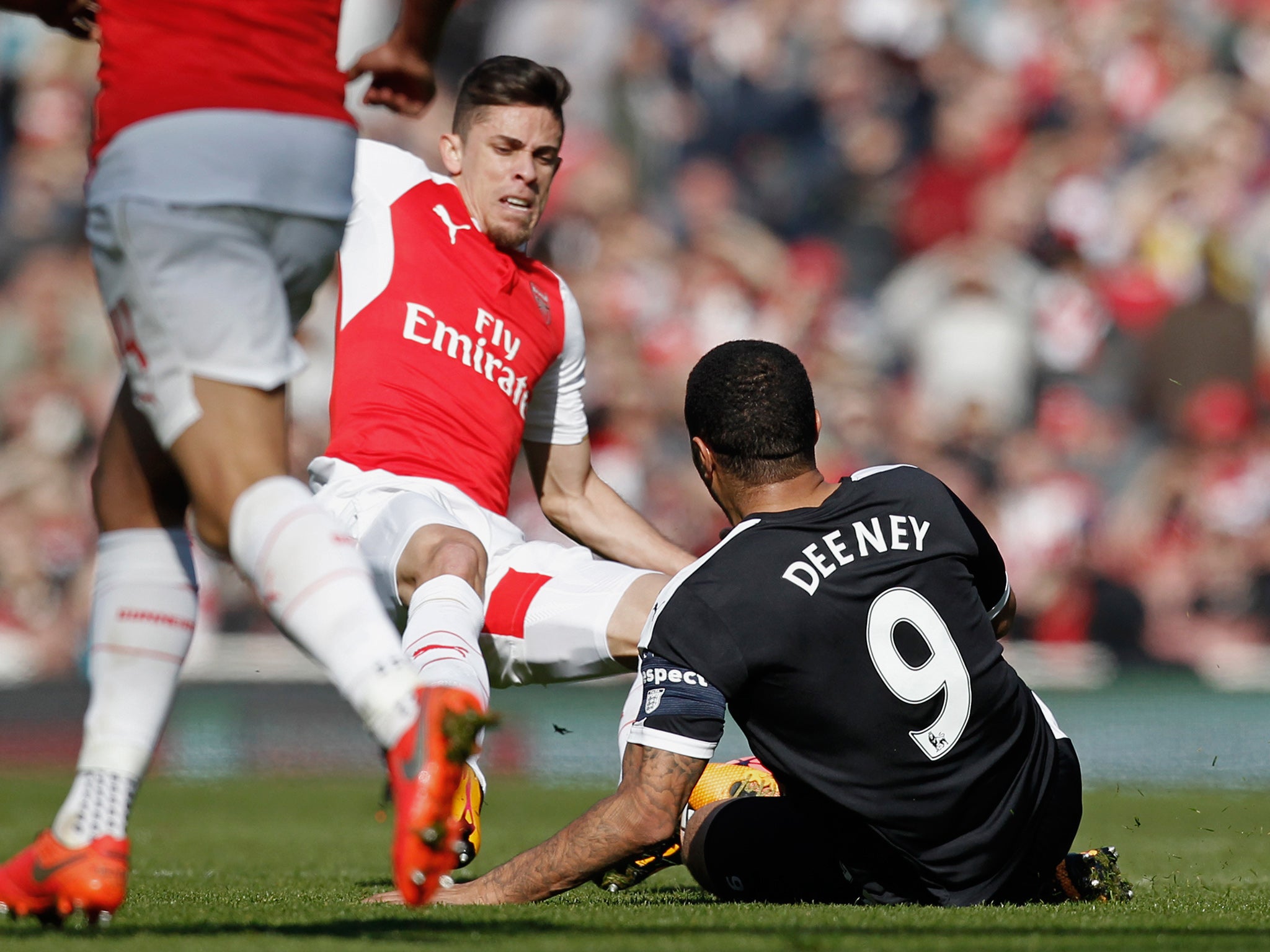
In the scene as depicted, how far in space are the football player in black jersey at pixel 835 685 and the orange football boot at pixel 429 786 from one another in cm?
90

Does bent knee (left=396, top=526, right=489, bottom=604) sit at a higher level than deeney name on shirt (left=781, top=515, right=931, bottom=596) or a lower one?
lower

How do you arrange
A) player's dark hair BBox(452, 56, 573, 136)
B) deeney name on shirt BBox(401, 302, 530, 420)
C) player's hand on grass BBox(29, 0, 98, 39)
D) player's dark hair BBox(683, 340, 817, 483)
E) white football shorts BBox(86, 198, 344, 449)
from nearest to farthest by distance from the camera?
white football shorts BBox(86, 198, 344, 449) < player's hand on grass BBox(29, 0, 98, 39) < player's dark hair BBox(683, 340, 817, 483) < deeney name on shirt BBox(401, 302, 530, 420) < player's dark hair BBox(452, 56, 573, 136)

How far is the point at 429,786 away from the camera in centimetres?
290

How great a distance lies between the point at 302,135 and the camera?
3311 millimetres

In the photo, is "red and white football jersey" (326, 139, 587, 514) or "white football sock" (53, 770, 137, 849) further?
"red and white football jersey" (326, 139, 587, 514)

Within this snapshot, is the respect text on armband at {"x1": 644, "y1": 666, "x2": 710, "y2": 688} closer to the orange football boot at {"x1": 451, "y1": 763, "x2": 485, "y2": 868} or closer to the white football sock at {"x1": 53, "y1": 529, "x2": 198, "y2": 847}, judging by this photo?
the orange football boot at {"x1": 451, "y1": 763, "x2": 485, "y2": 868}

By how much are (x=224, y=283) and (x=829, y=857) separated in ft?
6.82

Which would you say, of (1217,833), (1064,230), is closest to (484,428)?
(1217,833)

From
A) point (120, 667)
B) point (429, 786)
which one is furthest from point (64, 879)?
point (429, 786)

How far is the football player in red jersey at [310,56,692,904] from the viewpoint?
5.02 m

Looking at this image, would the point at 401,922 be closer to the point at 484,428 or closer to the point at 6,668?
the point at 484,428

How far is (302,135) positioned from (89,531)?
31.0 ft

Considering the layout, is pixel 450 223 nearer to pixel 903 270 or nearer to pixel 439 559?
pixel 439 559

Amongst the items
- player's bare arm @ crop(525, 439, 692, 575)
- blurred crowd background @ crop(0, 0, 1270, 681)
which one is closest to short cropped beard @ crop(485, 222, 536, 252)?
player's bare arm @ crop(525, 439, 692, 575)
